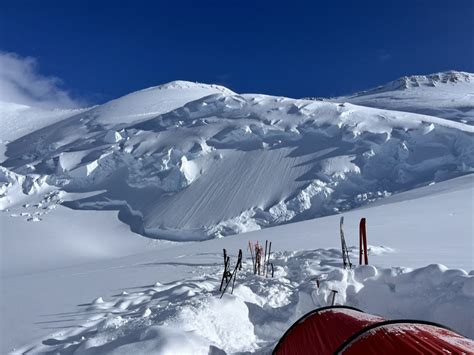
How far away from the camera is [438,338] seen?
2916 mm

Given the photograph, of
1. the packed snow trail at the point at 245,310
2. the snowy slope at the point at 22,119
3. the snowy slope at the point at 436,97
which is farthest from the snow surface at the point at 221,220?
the snowy slope at the point at 22,119

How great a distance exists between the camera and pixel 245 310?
5852mm

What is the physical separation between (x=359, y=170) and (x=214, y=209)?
26.9ft

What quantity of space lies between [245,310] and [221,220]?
1565 centimetres

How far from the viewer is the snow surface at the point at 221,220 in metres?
5.47

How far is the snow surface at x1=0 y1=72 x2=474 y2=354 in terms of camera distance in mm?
5469

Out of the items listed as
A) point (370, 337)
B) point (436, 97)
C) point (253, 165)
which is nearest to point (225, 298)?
point (370, 337)

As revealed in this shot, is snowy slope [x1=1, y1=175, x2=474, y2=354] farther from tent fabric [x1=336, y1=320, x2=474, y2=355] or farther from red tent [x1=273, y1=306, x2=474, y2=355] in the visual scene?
tent fabric [x1=336, y1=320, x2=474, y2=355]

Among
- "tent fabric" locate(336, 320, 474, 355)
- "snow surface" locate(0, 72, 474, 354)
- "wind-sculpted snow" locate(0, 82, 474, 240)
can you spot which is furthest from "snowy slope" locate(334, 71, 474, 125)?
"tent fabric" locate(336, 320, 474, 355)

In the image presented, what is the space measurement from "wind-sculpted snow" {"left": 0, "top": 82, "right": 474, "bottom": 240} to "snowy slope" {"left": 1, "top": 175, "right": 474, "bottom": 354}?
1083 cm

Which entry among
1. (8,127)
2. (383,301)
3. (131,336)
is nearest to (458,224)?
(383,301)

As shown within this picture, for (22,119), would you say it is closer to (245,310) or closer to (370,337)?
(245,310)

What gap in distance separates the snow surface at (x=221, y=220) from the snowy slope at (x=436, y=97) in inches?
22.0

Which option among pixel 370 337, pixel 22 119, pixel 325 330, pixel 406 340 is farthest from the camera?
pixel 22 119
